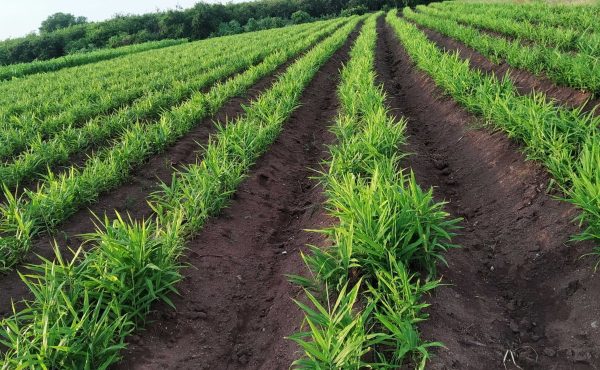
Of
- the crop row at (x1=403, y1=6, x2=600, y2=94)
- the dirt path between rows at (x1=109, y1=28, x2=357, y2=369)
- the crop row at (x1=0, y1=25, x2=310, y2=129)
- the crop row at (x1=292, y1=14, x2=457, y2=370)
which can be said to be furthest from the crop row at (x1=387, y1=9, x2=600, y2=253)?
the crop row at (x1=0, y1=25, x2=310, y2=129)

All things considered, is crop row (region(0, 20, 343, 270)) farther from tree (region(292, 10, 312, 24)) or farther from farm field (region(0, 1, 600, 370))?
tree (region(292, 10, 312, 24))

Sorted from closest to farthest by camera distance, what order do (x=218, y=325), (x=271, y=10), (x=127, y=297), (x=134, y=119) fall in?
(x=127, y=297)
(x=218, y=325)
(x=134, y=119)
(x=271, y=10)

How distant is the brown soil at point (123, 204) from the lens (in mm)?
2936

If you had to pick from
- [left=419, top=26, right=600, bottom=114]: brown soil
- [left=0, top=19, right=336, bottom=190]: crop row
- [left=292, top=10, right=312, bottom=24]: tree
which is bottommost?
[left=419, top=26, right=600, bottom=114]: brown soil

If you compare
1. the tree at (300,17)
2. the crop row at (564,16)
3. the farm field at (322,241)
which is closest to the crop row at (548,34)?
the farm field at (322,241)

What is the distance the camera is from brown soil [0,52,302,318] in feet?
9.63

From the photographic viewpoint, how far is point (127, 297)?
2.47 meters

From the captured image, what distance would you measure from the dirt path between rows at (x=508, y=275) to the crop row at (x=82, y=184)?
298 centimetres

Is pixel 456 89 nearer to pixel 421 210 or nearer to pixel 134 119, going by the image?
pixel 421 210

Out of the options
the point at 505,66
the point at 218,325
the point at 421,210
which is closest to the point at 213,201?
the point at 218,325

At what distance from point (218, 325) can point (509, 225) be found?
2.34m

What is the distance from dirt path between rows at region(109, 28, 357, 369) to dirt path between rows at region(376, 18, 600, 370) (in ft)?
3.16

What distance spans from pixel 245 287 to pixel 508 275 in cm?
182

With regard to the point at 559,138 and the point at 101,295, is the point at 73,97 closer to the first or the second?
the point at 101,295
